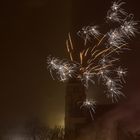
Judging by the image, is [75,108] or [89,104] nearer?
[89,104]

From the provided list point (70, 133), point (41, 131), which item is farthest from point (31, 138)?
point (70, 133)

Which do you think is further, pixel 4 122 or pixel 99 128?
pixel 4 122

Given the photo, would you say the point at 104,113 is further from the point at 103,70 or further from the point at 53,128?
the point at 103,70

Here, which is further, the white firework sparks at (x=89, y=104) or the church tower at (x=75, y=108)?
the church tower at (x=75, y=108)

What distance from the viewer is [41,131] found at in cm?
1684

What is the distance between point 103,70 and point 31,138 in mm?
6779

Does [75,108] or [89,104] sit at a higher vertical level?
[75,108]

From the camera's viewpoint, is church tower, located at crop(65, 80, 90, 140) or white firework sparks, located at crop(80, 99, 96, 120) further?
church tower, located at crop(65, 80, 90, 140)

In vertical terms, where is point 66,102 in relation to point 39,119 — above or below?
above

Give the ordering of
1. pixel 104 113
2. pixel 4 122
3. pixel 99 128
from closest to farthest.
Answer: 1. pixel 99 128
2. pixel 4 122
3. pixel 104 113

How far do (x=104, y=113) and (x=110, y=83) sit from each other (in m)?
7.41

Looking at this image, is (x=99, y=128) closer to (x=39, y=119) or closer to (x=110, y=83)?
(x=39, y=119)

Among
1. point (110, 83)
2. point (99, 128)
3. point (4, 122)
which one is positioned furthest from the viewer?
point (4, 122)

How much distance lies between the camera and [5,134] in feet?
54.7
